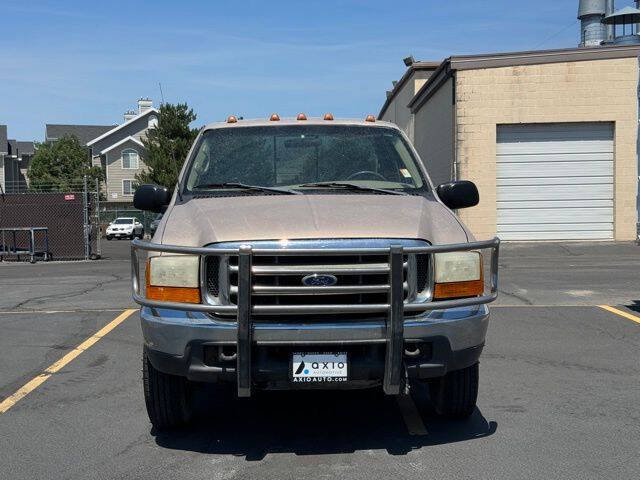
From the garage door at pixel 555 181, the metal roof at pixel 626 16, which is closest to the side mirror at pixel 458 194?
the garage door at pixel 555 181

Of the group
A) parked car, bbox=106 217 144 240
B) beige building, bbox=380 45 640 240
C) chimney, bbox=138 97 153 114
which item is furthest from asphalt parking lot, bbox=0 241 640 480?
chimney, bbox=138 97 153 114

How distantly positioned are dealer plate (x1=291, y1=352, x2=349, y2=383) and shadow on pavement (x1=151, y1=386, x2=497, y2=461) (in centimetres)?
65

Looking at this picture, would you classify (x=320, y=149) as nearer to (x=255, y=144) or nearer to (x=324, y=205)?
(x=255, y=144)

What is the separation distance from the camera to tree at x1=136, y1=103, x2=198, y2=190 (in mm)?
48625

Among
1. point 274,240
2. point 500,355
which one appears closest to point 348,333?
point 274,240

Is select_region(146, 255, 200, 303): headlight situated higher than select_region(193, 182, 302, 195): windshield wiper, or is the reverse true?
select_region(193, 182, 302, 195): windshield wiper

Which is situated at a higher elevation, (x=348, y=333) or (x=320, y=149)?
(x=320, y=149)

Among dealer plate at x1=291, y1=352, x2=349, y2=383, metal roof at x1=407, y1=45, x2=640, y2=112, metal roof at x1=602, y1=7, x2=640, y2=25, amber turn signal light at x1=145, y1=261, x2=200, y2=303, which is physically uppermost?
metal roof at x1=602, y1=7, x2=640, y2=25

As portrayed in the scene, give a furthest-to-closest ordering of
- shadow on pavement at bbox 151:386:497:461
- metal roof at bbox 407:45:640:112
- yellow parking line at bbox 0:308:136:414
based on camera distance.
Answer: metal roof at bbox 407:45:640:112 → yellow parking line at bbox 0:308:136:414 → shadow on pavement at bbox 151:386:497:461

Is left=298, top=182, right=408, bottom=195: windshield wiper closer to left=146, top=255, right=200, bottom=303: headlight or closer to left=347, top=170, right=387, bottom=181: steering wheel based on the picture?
left=347, top=170, right=387, bottom=181: steering wheel

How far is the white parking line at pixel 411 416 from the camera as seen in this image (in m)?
5.20

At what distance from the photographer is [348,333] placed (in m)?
4.36

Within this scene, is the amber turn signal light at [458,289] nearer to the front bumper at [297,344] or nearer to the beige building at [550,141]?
the front bumper at [297,344]

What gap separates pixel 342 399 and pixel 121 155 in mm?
58841
